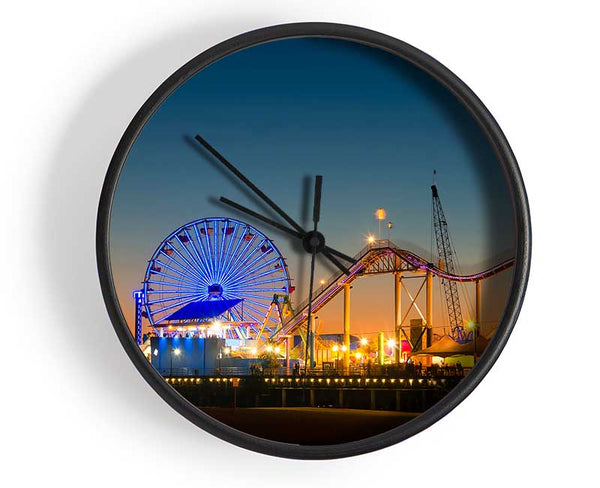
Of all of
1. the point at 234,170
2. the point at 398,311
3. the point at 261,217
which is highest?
the point at 234,170

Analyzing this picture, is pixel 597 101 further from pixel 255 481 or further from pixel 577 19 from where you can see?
pixel 255 481

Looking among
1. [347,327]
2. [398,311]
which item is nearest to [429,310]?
[398,311]

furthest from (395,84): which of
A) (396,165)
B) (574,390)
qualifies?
(574,390)

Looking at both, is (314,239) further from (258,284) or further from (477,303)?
(477,303)

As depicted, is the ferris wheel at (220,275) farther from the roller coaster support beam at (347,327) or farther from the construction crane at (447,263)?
the construction crane at (447,263)

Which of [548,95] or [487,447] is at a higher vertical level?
[548,95]
